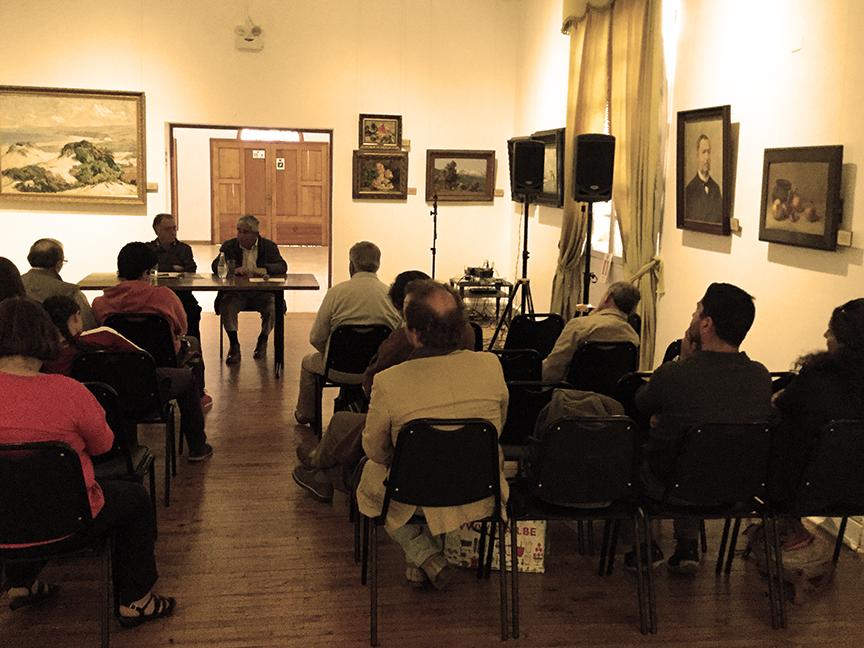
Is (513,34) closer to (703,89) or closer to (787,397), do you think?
(703,89)

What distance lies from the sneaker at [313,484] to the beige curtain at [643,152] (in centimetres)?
329

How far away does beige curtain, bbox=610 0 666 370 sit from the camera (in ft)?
22.8

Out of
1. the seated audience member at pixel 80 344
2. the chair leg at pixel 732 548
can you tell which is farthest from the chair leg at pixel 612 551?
the seated audience member at pixel 80 344

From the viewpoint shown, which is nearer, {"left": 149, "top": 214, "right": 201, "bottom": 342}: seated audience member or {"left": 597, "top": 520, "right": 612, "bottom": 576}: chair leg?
{"left": 597, "top": 520, "right": 612, "bottom": 576}: chair leg

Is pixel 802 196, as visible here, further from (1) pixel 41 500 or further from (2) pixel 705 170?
(1) pixel 41 500

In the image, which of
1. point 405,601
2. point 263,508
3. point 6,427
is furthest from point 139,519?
point 263,508

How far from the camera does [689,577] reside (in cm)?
388

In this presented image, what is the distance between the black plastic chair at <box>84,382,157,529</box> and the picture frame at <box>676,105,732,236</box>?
4094 mm

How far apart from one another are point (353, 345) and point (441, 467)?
217cm

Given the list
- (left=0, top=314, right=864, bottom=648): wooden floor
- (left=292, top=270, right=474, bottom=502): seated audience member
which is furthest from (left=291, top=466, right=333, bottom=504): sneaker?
(left=292, top=270, right=474, bottom=502): seated audience member

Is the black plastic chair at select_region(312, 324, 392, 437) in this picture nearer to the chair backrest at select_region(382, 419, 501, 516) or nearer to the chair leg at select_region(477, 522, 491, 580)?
the chair leg at select_region(477, 522, 491, 580)

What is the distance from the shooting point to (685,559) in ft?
12.8

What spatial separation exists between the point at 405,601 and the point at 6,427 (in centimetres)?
171

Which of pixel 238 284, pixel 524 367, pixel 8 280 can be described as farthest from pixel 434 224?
pixel 8 280
